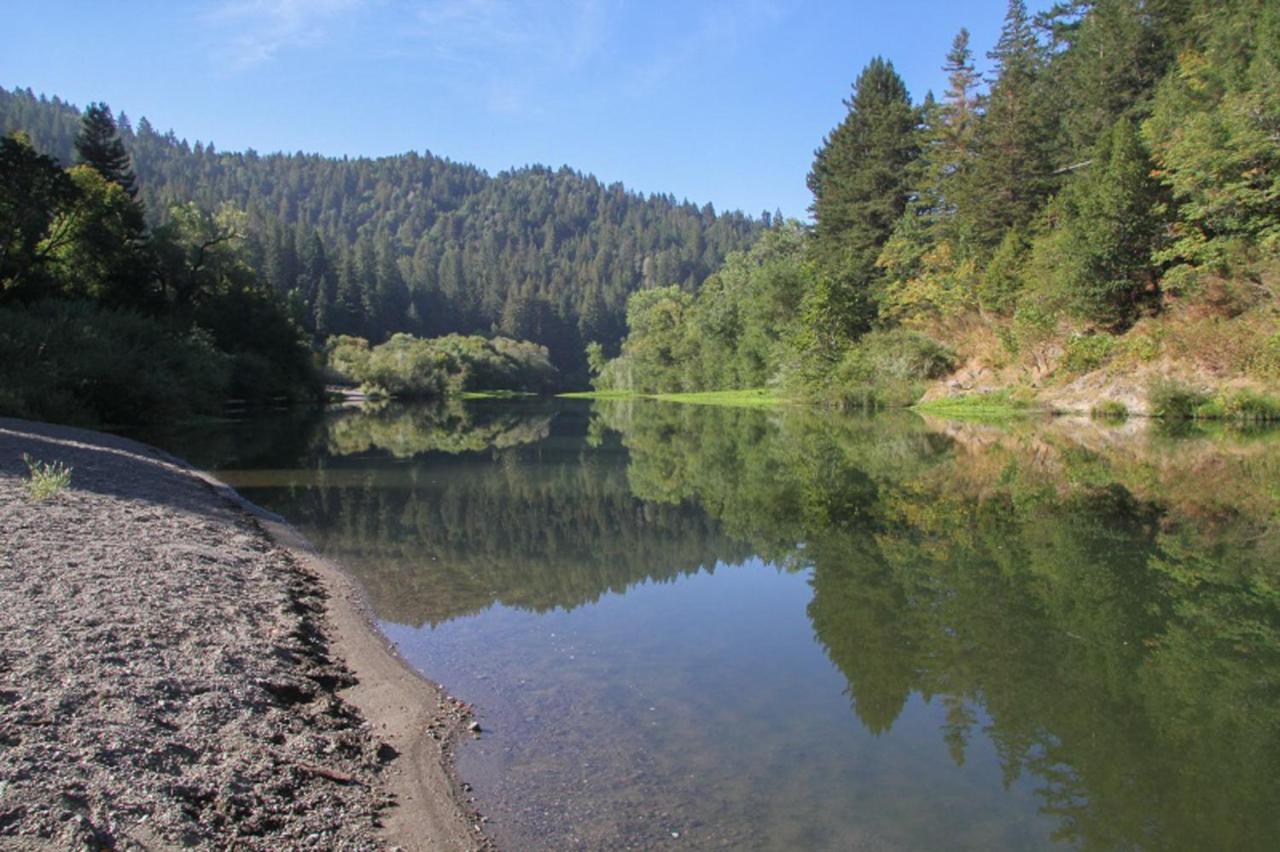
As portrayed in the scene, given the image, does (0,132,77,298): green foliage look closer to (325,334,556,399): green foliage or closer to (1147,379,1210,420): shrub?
(1147,379,1210,420): shrub

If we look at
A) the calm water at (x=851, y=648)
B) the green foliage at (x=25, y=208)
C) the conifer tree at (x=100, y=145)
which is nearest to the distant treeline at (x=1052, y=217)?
the calm water at (x=851, y=648)

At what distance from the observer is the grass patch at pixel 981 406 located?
135 ft

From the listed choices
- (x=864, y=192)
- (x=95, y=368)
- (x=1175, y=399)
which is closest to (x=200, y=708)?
(x=95, y=368)

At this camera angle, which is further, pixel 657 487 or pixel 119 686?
pixel 657 487

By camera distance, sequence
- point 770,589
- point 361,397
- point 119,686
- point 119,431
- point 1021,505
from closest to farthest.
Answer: point 119,686 < point 770,589 < point 1021,505 < point 119,431 < point 361,397

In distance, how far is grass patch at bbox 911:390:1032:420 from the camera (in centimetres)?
4122

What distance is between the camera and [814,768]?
17.9 feet

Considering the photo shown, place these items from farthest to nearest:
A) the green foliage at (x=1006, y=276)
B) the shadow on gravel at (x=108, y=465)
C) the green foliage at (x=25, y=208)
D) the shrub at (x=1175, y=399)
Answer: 1. the green foliage at (x=1006, y=276)
2. the shrub at (x=1175, y=399)
3. the green foliage at (x=25, y=208)
4. the shadow on gravel at (x=108, y=465)

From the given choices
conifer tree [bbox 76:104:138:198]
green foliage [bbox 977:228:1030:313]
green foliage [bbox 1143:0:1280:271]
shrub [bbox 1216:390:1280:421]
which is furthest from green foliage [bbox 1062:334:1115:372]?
conifer tree [bbox 76:104:138:198]

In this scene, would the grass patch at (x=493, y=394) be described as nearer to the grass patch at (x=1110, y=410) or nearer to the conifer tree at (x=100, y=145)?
the conifer tree at (x=100, y=145)

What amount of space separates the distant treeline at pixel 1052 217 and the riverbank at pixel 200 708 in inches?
1480

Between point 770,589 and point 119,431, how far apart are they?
91.4ft

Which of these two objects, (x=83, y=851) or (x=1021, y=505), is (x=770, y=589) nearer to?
(x=1021, y=505)

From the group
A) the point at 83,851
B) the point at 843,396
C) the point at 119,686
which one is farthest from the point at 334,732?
the point at 843,396
